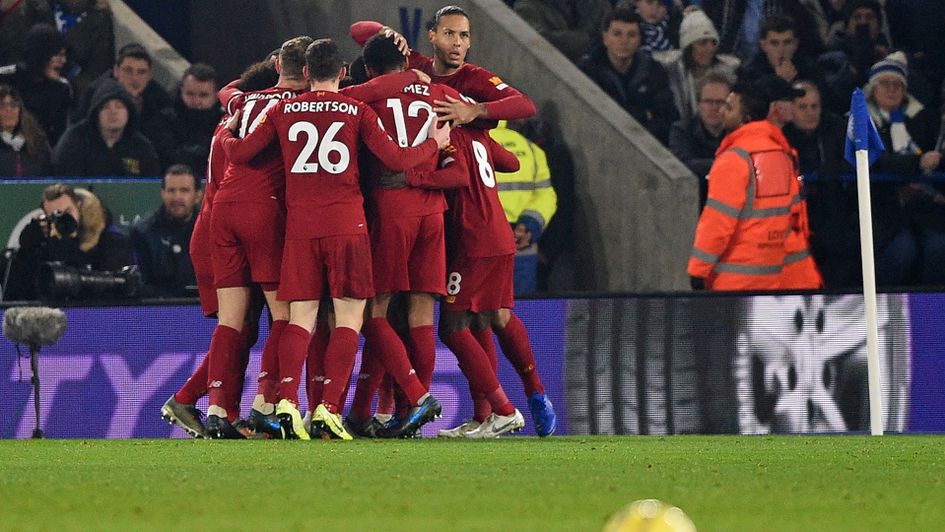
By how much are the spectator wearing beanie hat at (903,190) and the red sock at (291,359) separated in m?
5.83

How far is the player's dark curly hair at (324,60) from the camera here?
343 inches

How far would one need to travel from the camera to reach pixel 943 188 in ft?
44.6

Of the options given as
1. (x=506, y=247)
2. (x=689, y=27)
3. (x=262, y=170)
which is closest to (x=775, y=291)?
(x=506, y=247)

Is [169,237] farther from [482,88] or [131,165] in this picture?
[482,88]

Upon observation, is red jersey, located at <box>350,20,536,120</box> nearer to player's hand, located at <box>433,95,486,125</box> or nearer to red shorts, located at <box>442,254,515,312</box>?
player's hand, located at <box>433,95,486,125</box>

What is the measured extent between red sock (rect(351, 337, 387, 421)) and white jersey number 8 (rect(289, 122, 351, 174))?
1.20m

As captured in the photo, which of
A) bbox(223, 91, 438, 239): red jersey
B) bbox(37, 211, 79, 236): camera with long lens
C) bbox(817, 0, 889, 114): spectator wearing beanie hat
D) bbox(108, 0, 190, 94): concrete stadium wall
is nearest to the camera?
bbox(223, 91, 438, 239): red jersey

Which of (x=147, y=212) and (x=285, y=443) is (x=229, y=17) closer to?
(x=147, y=212)

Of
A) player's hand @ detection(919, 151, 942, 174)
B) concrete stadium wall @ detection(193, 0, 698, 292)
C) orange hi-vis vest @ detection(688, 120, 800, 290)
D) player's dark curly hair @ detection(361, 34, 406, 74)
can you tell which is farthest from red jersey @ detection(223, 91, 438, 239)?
player's hand @ detection(919, 151, 942, 174)

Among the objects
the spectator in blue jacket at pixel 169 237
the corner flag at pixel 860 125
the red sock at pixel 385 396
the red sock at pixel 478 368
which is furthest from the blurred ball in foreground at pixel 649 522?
the spectator in blue jacket at pixel 169 237

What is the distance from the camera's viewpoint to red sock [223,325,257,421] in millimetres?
9352

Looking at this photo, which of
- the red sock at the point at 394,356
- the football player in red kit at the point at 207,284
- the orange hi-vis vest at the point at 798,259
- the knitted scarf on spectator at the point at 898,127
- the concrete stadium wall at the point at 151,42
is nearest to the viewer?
the red sock at the point at 394,356

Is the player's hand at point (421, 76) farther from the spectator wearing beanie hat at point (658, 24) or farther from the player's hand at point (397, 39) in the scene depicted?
the spectator wearing beanie hat at point (658, 24)

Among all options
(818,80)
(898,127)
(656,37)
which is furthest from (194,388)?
(818,80)
